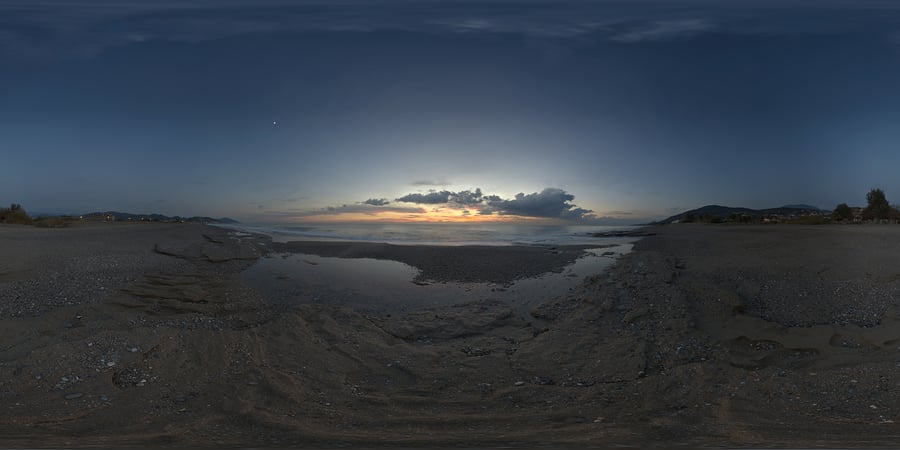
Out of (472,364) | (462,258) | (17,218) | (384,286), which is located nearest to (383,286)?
(384,286)

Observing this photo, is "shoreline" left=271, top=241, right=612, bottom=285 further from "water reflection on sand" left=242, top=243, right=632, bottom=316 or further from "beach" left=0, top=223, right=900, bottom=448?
"beach" left=0, top=223, right=900, bottom=448

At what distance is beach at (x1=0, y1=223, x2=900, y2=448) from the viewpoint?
4039mm

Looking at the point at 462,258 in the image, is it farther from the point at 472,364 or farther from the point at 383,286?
the point at 472,364

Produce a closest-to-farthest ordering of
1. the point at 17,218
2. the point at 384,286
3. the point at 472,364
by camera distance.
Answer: the point at 472,364, the point at 384,286, the point at 17,218

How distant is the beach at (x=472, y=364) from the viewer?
13.3 ft

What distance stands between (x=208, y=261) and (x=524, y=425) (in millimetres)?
16764

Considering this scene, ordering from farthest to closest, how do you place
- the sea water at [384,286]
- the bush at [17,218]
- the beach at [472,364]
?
the bush at [17,218]
the sea water at [384,286]
the beach at [472,364]

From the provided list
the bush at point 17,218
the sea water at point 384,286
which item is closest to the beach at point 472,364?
the sea water at point 384,286

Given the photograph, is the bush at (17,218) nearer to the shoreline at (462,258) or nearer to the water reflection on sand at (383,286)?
the shoreline at (462,258)

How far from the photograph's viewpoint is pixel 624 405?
470 cm

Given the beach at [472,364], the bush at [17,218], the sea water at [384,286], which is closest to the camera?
the beach at [472,364]

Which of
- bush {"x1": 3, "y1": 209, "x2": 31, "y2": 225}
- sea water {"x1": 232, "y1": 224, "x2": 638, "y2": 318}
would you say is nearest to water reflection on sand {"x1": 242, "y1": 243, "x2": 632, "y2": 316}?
sea water {"x1": 232, "y1": 224, "x2": 638, "y2": 318}

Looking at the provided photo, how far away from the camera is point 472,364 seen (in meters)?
6.23

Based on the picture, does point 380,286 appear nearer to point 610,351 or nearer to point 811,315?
point 610,351
